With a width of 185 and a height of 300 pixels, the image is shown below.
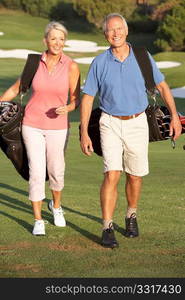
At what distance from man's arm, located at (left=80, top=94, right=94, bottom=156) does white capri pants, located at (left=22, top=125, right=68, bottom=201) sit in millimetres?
522

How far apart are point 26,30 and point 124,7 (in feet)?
19.4

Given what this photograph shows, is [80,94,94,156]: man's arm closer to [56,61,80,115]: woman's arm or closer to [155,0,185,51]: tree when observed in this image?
[56,61,80,115]: woman's arm

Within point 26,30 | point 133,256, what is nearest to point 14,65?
point 26,30

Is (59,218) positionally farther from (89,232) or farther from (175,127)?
(175,127)

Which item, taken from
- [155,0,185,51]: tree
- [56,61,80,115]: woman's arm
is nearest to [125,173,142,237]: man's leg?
[56,61,80,115]: woman's arm

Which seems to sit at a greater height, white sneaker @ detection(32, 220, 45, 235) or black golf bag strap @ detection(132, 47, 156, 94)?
black golf bag strap @ detection(132, 47, 156, 94)

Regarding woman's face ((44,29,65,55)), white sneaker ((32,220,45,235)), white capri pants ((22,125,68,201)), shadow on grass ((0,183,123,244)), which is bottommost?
shadow on grass ((0,183,123,244))

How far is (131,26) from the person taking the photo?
2200 inches

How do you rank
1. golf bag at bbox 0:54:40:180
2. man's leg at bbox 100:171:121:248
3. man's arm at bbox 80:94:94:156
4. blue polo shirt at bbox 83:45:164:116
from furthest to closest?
golf bag at bbox 0:54:40:180
man's leg at bbox 100:171:121:248
man's arm at bbox 80:94:94:156
blue polo shirt at bbox 83:45:164:116

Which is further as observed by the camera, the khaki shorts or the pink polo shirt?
the pink polo shirt

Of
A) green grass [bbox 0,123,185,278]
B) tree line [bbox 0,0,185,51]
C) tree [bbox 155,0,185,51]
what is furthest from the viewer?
tree line [bbox 0,0,185,51]

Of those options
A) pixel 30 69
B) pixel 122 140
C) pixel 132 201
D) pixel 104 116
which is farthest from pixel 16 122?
pixel 132 201

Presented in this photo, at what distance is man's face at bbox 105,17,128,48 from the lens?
8.38 m

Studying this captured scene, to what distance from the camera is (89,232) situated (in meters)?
9.01
